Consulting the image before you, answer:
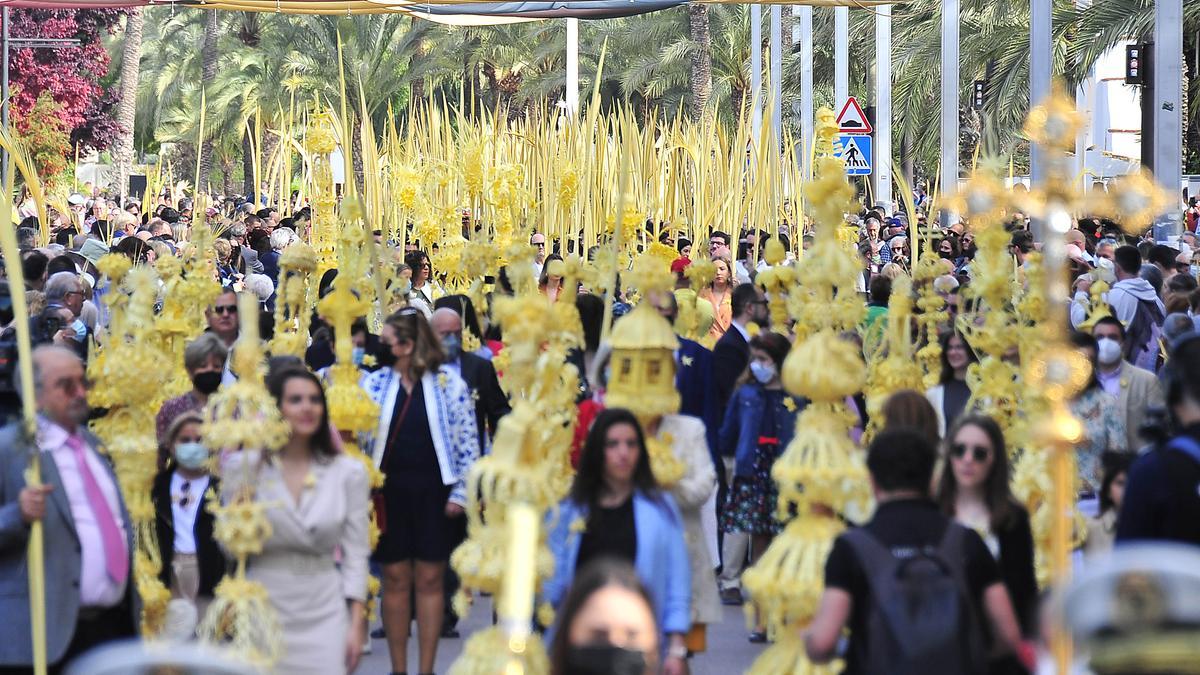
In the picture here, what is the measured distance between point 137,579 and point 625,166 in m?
2.84

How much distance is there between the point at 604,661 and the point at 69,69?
45923 millimetres

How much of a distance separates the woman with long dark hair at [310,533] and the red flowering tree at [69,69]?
119 ft

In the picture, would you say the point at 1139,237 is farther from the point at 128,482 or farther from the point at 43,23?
the point at 43,23

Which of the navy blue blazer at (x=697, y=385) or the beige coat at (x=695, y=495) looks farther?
the navy blue blazer at (x=697, y=385)

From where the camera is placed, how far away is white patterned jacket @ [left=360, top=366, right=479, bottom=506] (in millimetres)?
8352

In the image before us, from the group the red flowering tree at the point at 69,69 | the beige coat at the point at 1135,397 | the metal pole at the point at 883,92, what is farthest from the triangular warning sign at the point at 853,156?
the red flowering tree at the point at 69,69

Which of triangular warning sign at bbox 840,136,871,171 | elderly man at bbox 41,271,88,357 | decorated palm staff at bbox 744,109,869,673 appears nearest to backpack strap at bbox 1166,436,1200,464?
decorated palm staff at bbox 744,109,869,673

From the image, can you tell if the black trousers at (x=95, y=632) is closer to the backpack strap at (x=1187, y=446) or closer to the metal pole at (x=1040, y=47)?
the backpack strap at (x=1187, y=446)

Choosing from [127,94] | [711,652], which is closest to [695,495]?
[711,652]

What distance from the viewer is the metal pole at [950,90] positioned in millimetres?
28781

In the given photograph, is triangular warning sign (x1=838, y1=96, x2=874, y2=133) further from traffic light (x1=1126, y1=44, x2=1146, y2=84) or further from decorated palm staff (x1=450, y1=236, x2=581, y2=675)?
decorated palm staff (x1=450, y1=236, x2=581, y2=675)

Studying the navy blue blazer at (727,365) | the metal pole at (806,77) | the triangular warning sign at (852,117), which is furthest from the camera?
the metal pole at (806,77)

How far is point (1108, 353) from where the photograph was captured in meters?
9.59

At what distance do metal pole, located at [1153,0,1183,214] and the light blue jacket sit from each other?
13064mm
